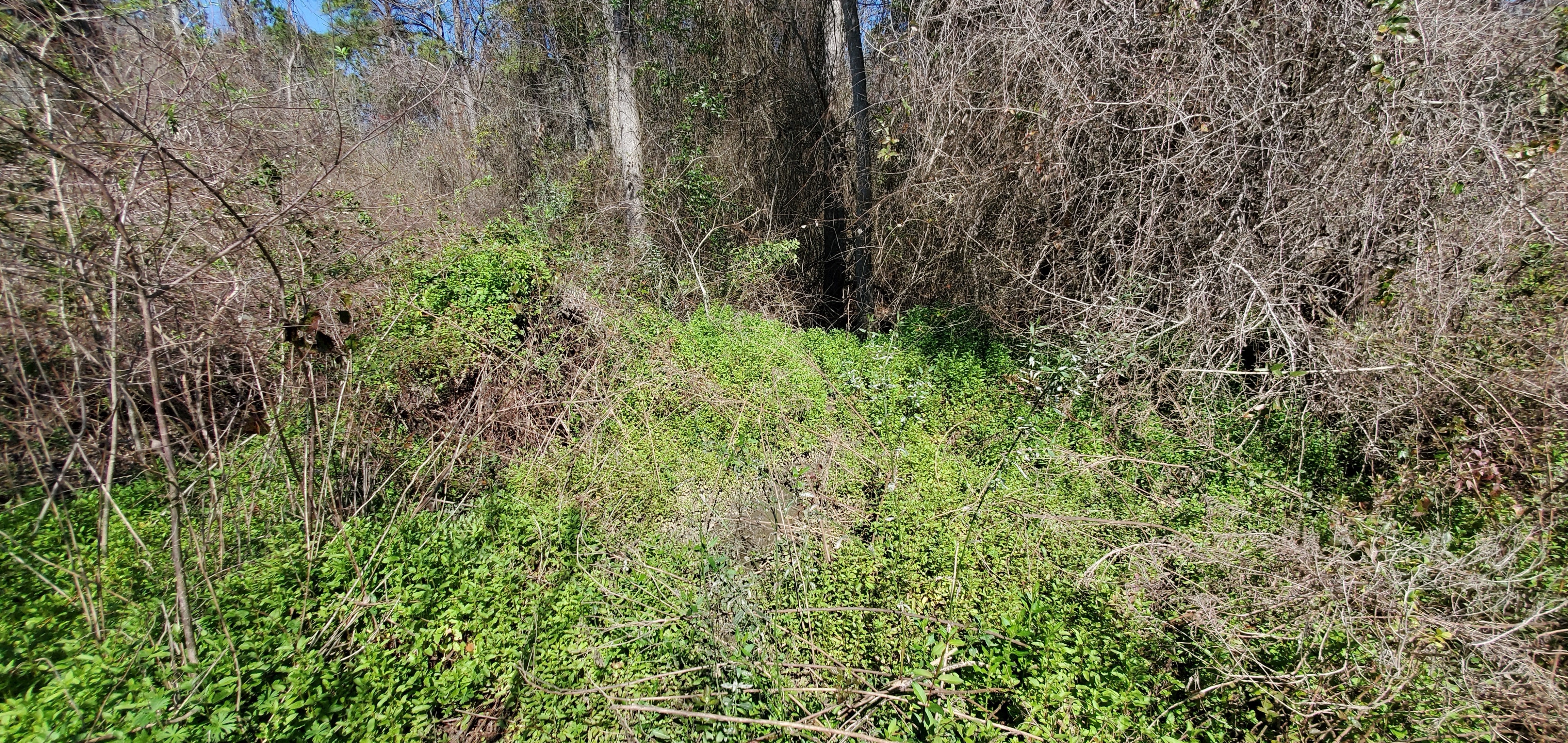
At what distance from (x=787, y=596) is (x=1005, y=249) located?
13.0 ft

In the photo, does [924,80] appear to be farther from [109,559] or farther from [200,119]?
[109,559]

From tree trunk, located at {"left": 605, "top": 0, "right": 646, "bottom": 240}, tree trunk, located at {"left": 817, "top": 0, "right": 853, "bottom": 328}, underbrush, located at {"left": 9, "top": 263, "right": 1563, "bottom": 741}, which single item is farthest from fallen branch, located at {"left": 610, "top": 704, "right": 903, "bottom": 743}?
tree trunk, located at {"left": 605, "top": 0, "right": 646, "bottom": 240}

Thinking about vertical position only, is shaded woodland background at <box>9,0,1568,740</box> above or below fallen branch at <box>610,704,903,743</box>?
above

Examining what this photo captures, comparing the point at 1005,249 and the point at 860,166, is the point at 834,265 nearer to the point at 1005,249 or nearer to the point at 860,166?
the point at 860,166

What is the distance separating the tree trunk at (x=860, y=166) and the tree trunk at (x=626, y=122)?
2.84 m

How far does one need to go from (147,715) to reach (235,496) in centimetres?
153

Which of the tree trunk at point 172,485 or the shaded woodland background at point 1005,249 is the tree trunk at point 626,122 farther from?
the tree trunk at point 172,485

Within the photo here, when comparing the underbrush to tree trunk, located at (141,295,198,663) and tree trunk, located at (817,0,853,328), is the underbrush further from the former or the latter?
tree trunk, located at (817,0,853,328)

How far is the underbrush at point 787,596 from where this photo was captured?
2.33 metres

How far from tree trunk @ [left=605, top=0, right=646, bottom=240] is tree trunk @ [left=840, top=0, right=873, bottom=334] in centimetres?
284

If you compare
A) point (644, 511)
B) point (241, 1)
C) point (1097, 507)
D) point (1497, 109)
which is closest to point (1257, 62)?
point (1497, 109)

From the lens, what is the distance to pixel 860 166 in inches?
280

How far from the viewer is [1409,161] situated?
3977 mm

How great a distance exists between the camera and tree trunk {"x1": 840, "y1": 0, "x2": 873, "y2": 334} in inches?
271
